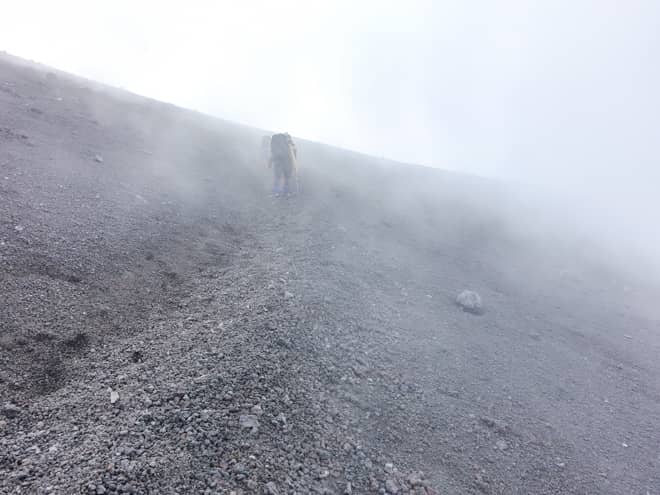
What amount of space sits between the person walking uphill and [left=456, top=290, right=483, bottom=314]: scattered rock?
5.53 meters

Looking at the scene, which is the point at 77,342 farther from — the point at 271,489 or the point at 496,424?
the point at 496,424

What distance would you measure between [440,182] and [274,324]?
15.0 m

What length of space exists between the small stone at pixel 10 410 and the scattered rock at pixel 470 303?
239 inches

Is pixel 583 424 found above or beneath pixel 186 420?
beneath

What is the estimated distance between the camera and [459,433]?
3727 mm

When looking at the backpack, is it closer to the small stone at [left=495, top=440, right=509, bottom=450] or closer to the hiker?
the hiker

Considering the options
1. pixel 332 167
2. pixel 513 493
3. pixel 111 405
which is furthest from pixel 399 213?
pixel 111 405

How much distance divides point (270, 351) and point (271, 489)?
4.72ft

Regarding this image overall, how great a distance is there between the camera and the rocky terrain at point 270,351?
277 cm

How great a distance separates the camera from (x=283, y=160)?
33.2 feet

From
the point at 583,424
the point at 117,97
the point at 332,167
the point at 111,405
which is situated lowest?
the point at 583,424

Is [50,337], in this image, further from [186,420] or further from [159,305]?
[186,420]

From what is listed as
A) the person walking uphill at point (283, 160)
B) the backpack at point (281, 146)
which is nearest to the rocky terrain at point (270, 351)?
the person walking uphill at point (283, 160)

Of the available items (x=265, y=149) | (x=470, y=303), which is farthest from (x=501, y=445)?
(x=265, y=149)
